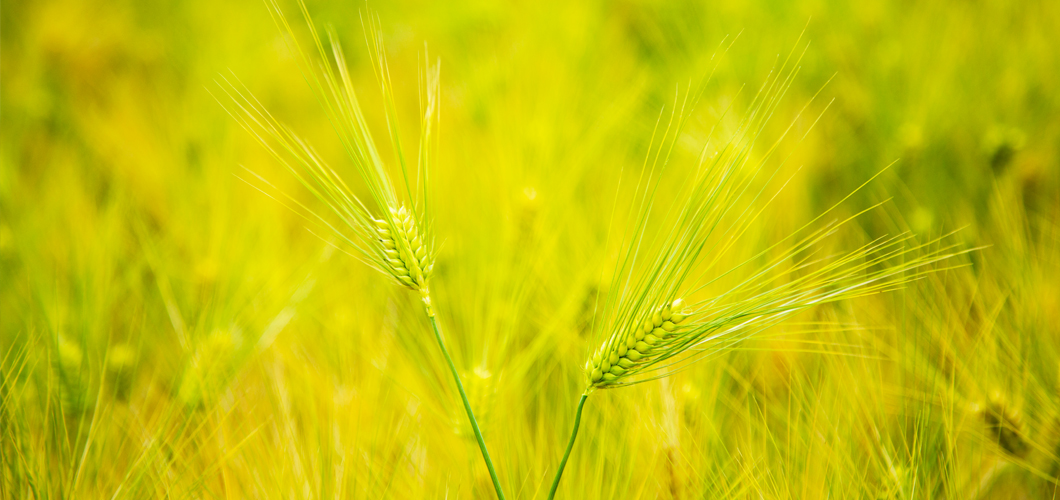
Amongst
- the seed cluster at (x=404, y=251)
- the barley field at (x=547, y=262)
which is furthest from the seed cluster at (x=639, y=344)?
the seed cluster at (x=404, y=251)

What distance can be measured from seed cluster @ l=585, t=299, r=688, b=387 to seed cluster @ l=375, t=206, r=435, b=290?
133 mm

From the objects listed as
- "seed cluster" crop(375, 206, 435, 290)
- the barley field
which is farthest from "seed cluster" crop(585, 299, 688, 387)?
"seed cluster" crop(375, 206, 435, 290)

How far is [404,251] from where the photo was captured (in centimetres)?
34

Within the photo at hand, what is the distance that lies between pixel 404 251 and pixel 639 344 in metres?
0.17

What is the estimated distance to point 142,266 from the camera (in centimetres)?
63

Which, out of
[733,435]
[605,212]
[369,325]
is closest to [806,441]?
[733,435]

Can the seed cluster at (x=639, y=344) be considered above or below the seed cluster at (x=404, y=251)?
below

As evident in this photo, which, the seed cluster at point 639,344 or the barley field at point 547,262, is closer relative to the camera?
the seed cluster at point 639,344

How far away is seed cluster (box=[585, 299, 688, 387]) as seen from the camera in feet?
1.04

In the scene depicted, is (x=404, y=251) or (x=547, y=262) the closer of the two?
(x=404, y=251)

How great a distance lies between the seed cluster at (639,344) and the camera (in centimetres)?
32

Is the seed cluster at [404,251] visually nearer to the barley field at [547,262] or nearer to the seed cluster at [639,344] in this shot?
the barley field at [547,262]

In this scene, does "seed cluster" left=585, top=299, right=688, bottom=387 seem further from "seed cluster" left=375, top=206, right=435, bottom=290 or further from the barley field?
"seed cluster" left=375, top=206, right=435, bottom=290

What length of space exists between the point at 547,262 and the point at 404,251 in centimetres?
24
